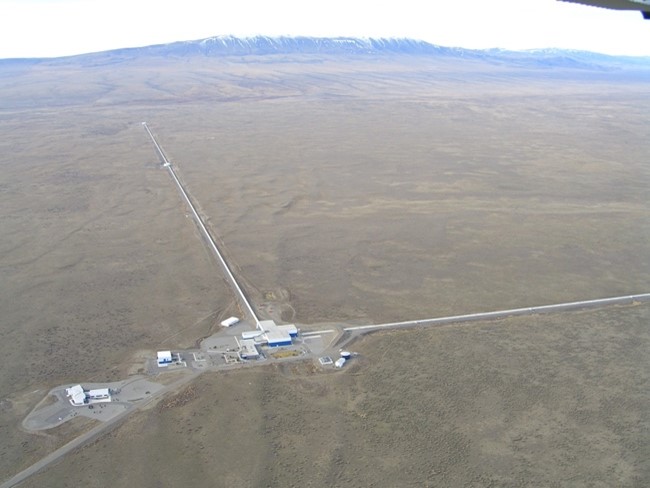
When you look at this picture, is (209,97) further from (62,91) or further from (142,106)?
(62,91)

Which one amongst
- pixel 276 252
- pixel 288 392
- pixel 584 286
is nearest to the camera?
pixel 288 392

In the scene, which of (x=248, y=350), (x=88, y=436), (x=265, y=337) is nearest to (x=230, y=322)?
(x=265, y=337)

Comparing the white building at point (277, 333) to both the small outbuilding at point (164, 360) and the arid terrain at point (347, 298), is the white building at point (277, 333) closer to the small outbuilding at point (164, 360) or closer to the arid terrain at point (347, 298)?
the arid terrain at point (347, 298)

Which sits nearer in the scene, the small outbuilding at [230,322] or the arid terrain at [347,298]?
the arid terrain at [347,298]

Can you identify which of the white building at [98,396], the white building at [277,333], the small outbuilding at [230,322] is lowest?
the white building at [98,396]

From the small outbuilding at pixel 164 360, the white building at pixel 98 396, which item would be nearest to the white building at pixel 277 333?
the small outbuilding at pixel 164 360

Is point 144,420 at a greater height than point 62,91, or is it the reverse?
point 62,91

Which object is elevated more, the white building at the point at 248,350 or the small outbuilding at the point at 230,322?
the small outbuilding at the point at 230,322

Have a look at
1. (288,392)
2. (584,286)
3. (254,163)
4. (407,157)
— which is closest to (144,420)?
(288,392)
